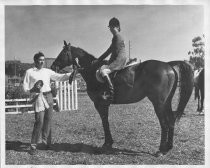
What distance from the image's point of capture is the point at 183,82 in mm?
2381

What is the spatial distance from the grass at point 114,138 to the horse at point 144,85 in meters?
0.12

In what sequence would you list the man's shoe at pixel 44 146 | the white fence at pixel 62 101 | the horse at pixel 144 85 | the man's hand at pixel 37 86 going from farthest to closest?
the white fence at pixel 62 101 < the man's shoe at pixel 44 146 < the man's hand at pixel 37 86 < the horse at pixel 144 85

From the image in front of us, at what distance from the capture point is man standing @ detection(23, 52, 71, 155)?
96.8 inches

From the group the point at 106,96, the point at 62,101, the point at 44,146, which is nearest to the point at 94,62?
the point at 106,96

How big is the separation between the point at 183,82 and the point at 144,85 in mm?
382

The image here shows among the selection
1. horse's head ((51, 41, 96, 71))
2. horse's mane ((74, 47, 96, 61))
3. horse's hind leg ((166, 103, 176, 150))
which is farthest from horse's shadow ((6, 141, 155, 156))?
horse's mane ((74, 47, 96, 61))

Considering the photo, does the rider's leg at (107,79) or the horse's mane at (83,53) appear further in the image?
the horse's mane at (83,53)

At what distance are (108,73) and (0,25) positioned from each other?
1.36 m

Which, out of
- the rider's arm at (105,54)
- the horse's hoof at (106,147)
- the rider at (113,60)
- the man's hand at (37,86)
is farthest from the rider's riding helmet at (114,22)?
the horse's hoof at (106,147)

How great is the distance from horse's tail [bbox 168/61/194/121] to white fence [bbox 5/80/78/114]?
1128mm

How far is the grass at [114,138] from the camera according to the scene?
2443 millimetres

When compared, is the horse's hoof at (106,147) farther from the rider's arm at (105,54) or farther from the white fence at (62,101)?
the rider's arm at (105,54)

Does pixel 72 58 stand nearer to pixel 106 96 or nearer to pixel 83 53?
pixel 83 53

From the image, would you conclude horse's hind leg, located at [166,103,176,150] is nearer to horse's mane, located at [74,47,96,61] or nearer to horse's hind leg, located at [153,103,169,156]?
horse's hind leg, located at [153,103,169,156]
